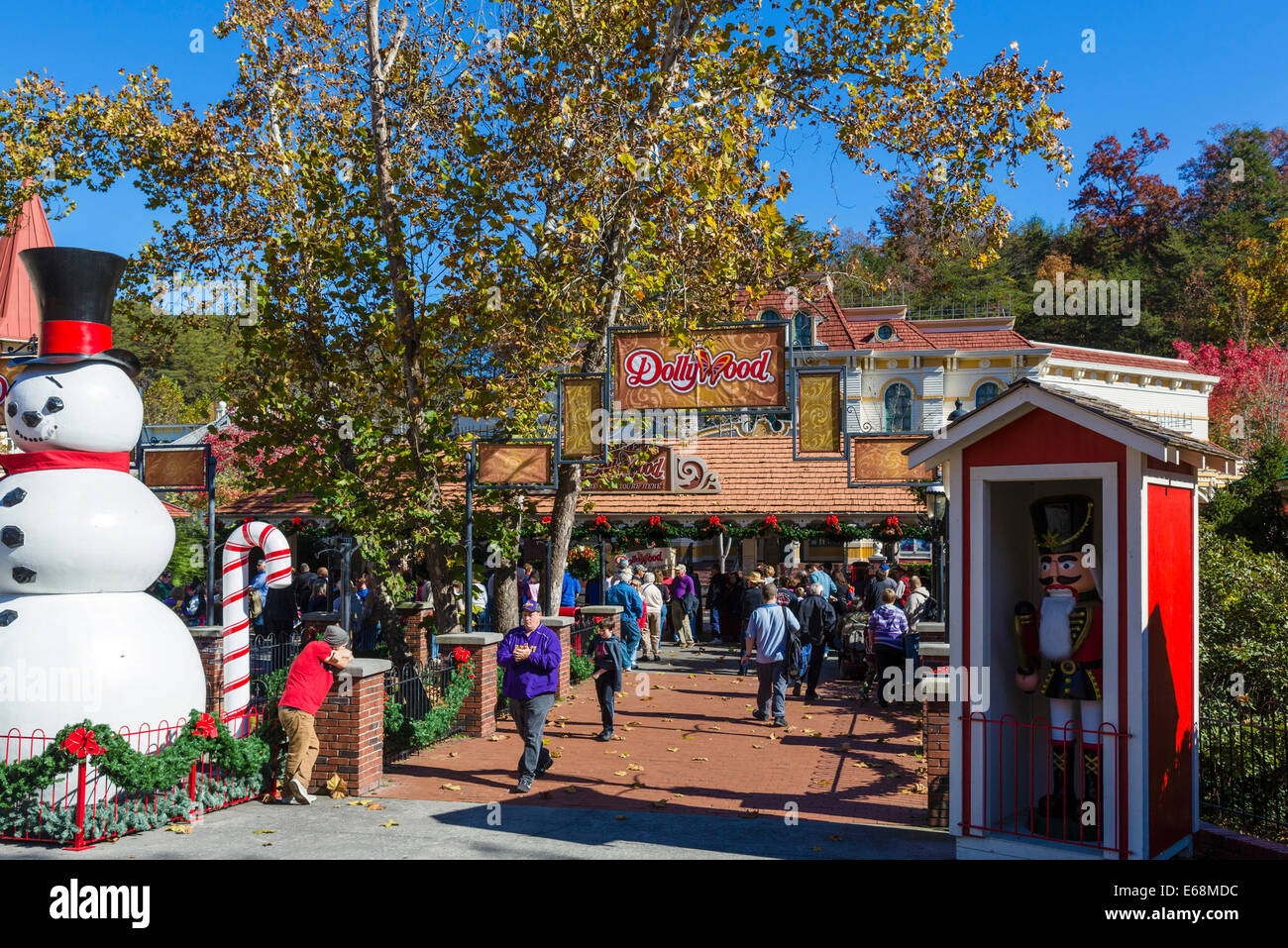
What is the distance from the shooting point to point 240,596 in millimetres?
10734

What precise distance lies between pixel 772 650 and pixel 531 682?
3.68 m

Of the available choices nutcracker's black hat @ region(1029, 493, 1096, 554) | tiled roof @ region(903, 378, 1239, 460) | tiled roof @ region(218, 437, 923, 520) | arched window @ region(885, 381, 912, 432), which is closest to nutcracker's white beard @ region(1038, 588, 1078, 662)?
nutcracker's black hat @ region(1029, 493, 1096, 554)

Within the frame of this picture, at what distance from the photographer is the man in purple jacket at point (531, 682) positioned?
10297 mm

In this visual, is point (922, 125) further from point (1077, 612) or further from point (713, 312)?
point (1077, 612)

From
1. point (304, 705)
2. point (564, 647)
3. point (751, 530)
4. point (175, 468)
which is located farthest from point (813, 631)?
point (175, 468)

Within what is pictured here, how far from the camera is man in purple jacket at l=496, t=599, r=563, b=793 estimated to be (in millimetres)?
10297

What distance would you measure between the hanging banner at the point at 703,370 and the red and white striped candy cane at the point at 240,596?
4227 millimetres

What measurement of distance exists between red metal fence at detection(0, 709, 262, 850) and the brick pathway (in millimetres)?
1765

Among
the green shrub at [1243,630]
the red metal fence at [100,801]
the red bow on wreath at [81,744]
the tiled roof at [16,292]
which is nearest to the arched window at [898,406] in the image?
the green shrub at [1243,630]

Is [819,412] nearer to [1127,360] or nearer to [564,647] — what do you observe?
[564,647]

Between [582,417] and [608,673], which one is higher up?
[582,417]

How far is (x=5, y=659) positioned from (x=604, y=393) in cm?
664

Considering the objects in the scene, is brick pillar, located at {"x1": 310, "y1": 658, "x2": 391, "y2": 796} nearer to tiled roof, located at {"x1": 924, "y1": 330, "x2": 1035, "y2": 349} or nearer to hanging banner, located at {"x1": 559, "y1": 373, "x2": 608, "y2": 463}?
hanging banner, located at {"x1": 559, "y1": 373, "x2": 608, "y2": 463}
